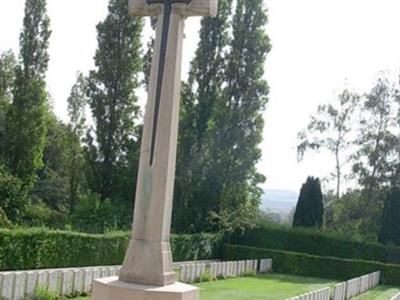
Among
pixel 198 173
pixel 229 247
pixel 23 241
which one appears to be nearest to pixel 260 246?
pixel 229 247

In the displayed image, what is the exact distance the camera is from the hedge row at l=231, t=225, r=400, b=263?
31125mm

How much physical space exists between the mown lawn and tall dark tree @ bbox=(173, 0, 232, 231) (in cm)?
889

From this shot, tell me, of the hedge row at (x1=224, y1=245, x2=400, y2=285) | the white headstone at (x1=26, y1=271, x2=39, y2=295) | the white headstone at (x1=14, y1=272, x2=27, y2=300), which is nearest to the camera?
the white headstone at (x1=14, y1=272, x2=27, y2=300)

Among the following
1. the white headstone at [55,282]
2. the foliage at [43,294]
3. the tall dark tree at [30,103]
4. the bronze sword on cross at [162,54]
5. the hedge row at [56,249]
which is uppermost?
the tall dark tree at [30,103]

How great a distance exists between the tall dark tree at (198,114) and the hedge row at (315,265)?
3606 millimetres

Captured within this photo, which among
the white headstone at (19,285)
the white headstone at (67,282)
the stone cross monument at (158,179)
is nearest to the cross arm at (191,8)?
the stone cross monument at (158,179)

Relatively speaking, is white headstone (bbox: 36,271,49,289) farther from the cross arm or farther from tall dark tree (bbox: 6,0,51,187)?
tall dark tree (bbox: 6,0,51,187)

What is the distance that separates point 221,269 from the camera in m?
22.3

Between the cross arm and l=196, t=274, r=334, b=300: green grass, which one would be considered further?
l=196, t=274, r=334, b=300: green grass

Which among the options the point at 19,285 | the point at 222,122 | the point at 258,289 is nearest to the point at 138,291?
the point at 19,285

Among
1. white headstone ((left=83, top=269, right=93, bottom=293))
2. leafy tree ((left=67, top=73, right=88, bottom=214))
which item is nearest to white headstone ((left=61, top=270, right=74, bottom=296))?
white headstone ((left=83, top=269, right=93, bottom=293))

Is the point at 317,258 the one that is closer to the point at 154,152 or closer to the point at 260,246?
the point at 260,246

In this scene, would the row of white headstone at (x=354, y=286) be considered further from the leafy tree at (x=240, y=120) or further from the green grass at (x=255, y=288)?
the leafy tree at (x=240, y=120)

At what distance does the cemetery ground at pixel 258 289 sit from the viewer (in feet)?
56.3
